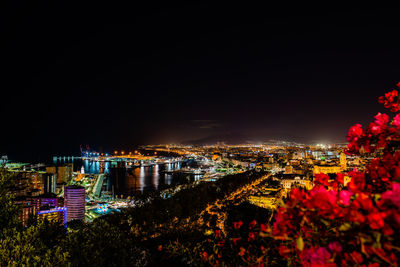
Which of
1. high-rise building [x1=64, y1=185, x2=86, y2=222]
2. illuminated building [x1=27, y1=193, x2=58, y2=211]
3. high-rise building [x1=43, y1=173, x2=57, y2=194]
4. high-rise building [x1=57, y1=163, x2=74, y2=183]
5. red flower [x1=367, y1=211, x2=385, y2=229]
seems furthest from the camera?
high-rise building [x1=57, y1=163, x2=74, y2=183]

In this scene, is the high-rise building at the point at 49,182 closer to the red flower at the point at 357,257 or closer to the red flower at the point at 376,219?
the red flower at the point at 357,257

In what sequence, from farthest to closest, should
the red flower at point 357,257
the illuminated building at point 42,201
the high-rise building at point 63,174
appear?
1. the high-rise building at point 63,174
2. the illuminated building at point 42,201
3. the red flower at point 357,257

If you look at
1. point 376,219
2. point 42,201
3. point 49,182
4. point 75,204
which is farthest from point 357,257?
point 49,182

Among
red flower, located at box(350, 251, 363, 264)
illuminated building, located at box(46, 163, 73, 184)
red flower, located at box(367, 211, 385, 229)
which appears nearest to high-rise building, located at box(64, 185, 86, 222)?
illuminated building, located at box(46, 163, 73, 184)

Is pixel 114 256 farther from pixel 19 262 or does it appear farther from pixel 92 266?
pixel 19 262

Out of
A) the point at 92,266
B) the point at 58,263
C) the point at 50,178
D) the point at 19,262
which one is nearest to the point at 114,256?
the point at 92,266

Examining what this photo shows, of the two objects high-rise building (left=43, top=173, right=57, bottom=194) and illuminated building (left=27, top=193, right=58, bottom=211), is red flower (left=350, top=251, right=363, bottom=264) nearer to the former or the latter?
illuminated building (left=27, top=193, right=58, bottom=211)

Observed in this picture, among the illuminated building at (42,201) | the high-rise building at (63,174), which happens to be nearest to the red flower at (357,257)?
the illuminated building at (42,201)

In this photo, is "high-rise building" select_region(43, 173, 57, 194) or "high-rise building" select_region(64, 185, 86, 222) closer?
"high-rise building" select_region(64, 185, 86, 222)
